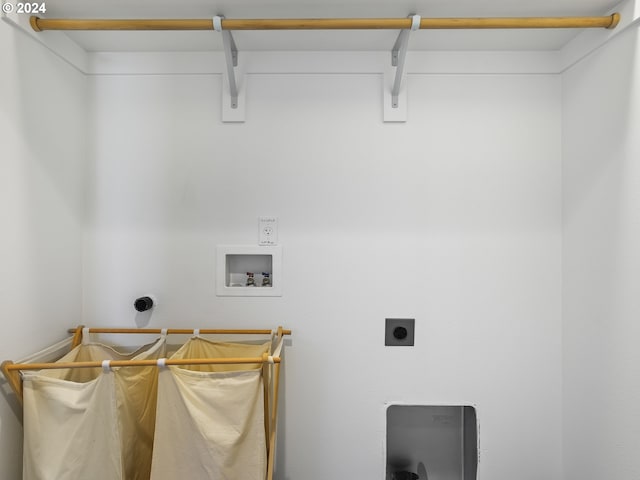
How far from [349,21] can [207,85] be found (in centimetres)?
72

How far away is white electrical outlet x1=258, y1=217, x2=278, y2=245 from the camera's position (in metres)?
1.58

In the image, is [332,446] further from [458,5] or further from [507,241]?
[458,5]

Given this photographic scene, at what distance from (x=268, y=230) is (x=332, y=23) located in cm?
86

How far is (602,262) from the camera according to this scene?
1.33m

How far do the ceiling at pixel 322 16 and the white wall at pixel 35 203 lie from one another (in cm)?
25

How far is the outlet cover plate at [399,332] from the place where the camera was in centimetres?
157

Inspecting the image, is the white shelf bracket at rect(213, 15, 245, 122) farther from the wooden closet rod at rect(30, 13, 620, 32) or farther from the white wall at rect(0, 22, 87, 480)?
the white wall at rect(0, 22, 87, 480)

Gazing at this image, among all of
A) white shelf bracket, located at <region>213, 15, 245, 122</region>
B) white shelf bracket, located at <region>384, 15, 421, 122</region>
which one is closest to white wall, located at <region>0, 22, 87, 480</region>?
white shelf bracket, located at <region>213, 15, 245, 122</region>

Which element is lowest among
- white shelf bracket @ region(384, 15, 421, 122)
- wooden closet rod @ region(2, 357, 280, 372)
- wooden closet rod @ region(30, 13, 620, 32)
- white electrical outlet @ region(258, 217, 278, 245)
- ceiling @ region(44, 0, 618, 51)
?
wooden closet rod @ region(2, 357, 280, 372)

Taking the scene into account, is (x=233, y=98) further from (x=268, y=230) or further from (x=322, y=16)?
(x=268, y=230)

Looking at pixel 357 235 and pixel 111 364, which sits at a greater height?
pixel 357 235

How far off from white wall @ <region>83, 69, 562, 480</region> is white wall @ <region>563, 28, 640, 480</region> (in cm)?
8

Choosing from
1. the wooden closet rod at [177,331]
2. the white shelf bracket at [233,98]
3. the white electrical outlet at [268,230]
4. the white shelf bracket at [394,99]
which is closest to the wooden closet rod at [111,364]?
the wooden closet rod at [177,331]

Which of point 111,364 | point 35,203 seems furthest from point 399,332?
point 35,203
